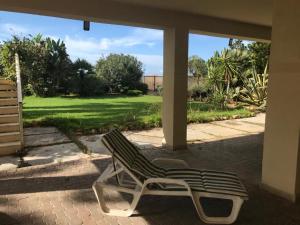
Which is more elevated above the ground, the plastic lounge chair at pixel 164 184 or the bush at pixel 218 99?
the bush at pixel 218 99

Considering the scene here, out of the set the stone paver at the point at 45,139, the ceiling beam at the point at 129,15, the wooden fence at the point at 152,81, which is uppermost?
the ceiling beam at the point at 129,15

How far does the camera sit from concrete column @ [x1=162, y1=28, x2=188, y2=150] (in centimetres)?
657

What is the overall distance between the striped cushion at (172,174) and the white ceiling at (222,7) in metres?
2.84

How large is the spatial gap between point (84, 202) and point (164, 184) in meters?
1.14

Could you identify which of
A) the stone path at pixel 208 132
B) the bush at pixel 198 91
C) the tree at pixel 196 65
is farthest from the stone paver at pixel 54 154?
the tree at pixel 196 65

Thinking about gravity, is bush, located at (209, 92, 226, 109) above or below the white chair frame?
Result: above

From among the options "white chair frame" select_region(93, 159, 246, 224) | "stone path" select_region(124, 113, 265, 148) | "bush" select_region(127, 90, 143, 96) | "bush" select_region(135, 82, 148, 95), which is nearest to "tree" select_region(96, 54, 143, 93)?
"bush" select_region(135, 82, 148, 95)

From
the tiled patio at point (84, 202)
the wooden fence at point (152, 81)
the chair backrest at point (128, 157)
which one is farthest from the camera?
the wooden fence at point (152, 81)

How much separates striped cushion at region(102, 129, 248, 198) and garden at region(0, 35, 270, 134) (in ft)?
14.4

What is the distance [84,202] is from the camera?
4.07 m

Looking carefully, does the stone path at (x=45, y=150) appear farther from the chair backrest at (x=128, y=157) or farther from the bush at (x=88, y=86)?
the bush at (x=88, y=86)

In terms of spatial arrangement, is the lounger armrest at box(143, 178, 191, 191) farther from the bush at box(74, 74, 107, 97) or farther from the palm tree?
the bush at box(74, 74, 107, 97)

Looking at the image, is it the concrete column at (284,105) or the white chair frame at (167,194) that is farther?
the concrete column at (284,105)

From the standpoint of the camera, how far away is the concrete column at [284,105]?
13.0 feet
